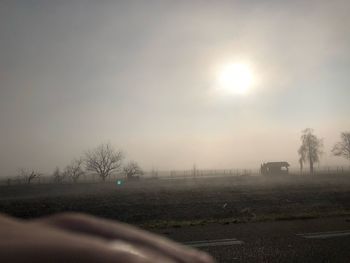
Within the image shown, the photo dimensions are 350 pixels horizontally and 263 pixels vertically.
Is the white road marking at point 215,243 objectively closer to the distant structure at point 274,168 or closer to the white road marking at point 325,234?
the white road marking at point 325,234

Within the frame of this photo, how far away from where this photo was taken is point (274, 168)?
91.8 meters

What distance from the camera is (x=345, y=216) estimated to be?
42.6ft

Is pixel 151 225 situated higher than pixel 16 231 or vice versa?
pixel 16 231

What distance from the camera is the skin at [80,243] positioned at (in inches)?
22.2

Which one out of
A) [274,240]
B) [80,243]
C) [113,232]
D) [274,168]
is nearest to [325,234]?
[274,240]

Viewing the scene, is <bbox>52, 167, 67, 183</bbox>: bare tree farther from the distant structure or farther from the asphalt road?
the asphalt road

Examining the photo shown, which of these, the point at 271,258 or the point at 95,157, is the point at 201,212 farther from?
the point at 95,157

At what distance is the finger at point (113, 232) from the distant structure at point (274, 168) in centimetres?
9215

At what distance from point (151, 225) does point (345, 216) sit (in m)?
6.23

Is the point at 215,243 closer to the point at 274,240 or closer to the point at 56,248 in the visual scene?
the point at 274,240

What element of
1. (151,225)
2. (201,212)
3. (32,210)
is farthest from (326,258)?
(32,210)

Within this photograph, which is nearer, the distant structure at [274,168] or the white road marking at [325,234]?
the white road marking at [325,234]

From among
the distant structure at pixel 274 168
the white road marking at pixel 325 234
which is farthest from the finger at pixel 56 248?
the distant structure at pixel 274 168

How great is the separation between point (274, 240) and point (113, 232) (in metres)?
8.68
